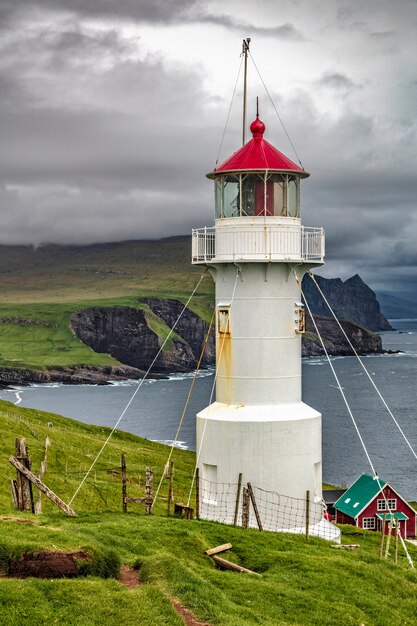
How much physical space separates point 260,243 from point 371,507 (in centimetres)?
3731

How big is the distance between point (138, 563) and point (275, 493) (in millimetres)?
8163

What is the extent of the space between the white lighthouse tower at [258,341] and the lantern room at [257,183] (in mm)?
29

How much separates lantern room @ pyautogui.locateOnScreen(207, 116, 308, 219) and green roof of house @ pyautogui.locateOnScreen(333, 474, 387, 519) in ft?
118

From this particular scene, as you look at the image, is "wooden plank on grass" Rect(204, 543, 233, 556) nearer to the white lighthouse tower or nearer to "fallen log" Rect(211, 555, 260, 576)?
"fallen log" Rect(211, 555, 260, 576)

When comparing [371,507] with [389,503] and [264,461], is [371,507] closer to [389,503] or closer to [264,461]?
[389,503]

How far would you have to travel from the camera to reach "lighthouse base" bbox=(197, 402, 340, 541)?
25.1m

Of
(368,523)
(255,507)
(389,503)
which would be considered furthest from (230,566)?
(389,503)

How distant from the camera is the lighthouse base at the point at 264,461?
25078 mm

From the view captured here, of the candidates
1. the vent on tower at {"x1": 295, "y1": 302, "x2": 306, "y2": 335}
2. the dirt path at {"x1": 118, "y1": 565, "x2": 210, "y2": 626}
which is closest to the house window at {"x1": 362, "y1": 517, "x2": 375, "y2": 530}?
the vent on tower at {"x1": 295, "y1": 302, "x2": 306, "y2": 335}

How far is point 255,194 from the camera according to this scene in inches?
1018

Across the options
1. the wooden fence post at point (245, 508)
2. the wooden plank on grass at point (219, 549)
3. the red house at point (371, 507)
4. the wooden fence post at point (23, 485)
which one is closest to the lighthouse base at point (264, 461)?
the wooden fence post at point (245, 508)

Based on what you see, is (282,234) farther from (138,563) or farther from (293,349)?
(138,563)

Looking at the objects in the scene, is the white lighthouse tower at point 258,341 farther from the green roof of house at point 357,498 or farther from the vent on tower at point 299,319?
the green roof of house at point 357,498

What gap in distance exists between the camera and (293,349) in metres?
26.0
